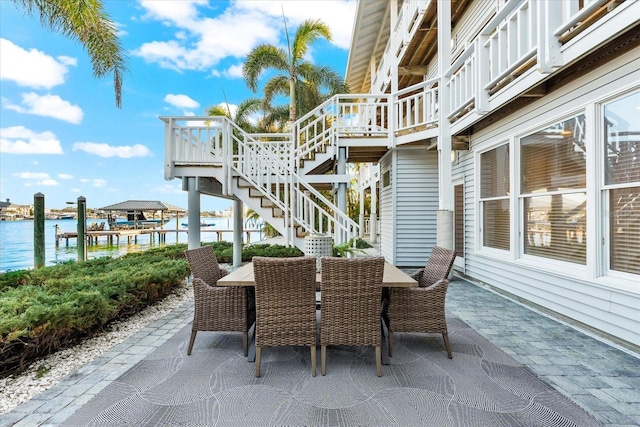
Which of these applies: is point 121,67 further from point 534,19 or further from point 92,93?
point 92,93

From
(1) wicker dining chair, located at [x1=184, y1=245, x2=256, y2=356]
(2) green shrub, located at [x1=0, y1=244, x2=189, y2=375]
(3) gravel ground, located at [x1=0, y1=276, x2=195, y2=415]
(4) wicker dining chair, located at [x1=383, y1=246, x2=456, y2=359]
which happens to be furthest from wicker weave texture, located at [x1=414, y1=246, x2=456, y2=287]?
(2) green shrub, located at [x1=0, y1=244, x2=189, y2=375]

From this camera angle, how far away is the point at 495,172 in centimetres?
526

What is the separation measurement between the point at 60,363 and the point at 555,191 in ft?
17.4

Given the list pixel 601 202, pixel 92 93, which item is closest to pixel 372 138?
pixel 601 202

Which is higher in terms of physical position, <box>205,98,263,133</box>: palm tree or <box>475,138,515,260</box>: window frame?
<box>205,98,263,133</box>: palm tree

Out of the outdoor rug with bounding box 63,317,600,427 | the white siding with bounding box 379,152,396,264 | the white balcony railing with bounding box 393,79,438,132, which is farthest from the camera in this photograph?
the white siding with bounding box 379,152,396,264

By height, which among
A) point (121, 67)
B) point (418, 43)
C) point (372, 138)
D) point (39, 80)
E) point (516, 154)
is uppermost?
point (39, 80)

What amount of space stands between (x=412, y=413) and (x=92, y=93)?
30607mm

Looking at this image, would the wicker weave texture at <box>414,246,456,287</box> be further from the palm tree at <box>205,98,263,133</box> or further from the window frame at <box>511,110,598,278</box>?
the palm tree at <box>205,98,263,133</box>

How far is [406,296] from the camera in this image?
278cm

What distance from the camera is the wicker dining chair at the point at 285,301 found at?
2.37m

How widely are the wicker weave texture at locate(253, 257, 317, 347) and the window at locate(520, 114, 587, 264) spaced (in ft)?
9.99

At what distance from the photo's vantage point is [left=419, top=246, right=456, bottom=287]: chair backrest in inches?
124

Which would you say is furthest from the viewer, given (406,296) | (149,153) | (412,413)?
(149,153)
